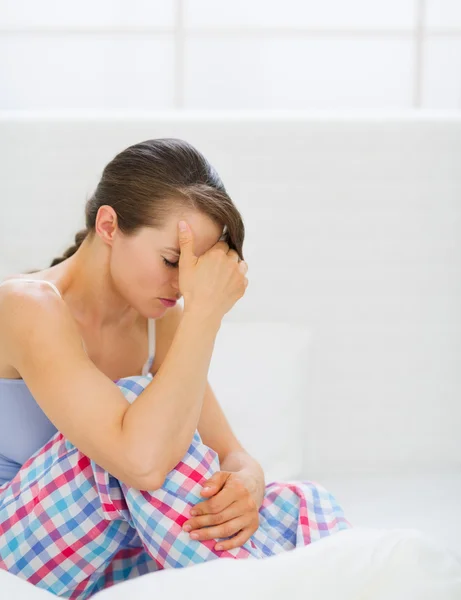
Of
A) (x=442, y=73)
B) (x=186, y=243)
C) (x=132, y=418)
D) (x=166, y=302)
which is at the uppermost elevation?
(x=442, y=73)

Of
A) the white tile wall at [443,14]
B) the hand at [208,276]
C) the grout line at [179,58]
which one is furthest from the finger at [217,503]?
the white tile wall at [443,14]

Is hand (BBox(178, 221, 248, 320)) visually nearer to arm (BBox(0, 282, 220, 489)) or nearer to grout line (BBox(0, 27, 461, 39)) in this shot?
arm (BBox(0, 282, 220, 489))

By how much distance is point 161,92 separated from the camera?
290 centimetres

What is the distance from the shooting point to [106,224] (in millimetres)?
1423

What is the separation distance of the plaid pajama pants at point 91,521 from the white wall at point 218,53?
1.74 metres

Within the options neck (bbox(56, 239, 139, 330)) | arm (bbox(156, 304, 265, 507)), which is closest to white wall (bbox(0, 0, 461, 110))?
arm (bbox(156, 304, 265, 507))

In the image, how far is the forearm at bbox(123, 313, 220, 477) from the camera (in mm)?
1226

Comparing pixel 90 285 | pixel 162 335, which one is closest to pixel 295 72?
pixel 162 335

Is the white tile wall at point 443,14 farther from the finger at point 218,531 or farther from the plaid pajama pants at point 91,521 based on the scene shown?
the finger at point 218,531

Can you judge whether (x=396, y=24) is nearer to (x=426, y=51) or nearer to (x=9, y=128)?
(x=426, y=51)

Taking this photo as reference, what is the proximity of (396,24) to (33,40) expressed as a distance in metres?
1.23

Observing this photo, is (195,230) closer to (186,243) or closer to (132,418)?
(186,243)

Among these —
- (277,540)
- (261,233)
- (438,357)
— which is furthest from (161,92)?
(277,540)

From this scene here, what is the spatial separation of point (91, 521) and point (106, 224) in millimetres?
480
